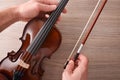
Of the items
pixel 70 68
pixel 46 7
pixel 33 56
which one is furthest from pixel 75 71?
pixel 46 7

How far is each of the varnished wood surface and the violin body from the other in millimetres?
138

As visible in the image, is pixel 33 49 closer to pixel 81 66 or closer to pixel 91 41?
pixel 81 66

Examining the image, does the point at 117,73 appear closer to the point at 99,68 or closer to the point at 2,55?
the point at 99,68

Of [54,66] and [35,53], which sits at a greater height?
[35,53]

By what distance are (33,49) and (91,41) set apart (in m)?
0.35

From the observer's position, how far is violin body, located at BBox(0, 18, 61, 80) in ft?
3.62

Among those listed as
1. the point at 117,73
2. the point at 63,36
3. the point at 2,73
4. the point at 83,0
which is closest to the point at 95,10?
the point at 83,0

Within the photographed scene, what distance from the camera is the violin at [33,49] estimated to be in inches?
42.8

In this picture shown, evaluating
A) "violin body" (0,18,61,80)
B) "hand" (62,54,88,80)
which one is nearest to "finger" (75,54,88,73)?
"hand" (62,54,88,80)

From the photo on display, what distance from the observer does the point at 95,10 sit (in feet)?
4.14

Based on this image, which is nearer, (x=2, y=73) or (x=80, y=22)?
(x=2, y=73)

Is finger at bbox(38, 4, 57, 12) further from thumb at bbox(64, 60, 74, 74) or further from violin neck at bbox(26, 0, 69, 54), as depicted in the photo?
thumb at bbox(64, 60, 74, 74)

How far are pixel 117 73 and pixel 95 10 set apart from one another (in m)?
0.35

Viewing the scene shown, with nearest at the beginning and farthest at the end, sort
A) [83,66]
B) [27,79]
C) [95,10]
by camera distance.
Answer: [83,66] → [27,79] → [95,10]
